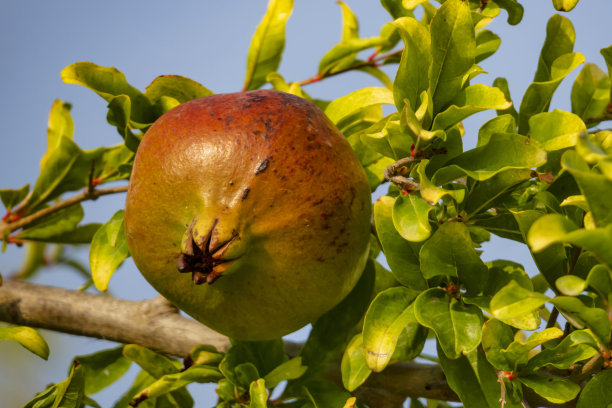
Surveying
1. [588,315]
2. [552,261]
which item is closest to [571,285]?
[588,315]

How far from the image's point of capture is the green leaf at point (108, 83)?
1.00 meters

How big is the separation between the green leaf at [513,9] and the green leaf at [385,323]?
0.47m

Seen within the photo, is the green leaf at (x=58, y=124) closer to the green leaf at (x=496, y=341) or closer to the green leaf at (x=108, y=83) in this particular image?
the green leaf at (x=108, y=83)

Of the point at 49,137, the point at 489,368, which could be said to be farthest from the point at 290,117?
the point at 49,137

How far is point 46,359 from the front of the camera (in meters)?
1.04

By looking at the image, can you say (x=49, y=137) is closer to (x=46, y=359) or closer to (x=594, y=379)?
(x=46, y=359)

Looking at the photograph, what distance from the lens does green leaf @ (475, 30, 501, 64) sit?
107 centimetres

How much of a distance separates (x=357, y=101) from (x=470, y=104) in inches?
9.8

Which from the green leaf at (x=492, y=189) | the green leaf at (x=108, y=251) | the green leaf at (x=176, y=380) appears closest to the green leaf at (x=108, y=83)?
the green leaf at (x=108, y=251)

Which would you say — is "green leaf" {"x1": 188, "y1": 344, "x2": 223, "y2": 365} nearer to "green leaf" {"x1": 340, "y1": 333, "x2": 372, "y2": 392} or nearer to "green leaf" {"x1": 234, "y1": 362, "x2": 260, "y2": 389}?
"green leaf" {"x1": 234, "y1": 362, "x2": 260, "y2": 389}

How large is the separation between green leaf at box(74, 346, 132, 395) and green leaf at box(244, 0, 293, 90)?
55cm

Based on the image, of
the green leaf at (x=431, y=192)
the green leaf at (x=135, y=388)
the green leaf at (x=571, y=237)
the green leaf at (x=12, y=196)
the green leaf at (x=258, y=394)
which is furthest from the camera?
the green leaf at (x=12, y=196)

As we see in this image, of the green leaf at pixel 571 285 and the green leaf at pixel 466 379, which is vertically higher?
the green leaf at pixel 571 285

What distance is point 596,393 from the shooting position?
0.83 metres
